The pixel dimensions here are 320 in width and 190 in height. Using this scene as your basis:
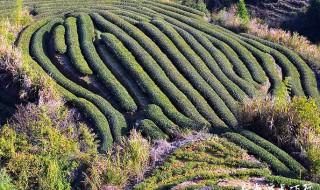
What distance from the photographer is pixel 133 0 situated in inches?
1652

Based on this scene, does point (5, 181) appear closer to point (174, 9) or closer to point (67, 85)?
point (67, 85)

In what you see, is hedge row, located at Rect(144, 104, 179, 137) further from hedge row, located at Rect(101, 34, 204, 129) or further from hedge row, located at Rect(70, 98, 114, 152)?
hedge row, located at Rect(70, 98, 114, 152)

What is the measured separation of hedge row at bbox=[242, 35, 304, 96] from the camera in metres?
30.7

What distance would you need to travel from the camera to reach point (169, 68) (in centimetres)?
2942

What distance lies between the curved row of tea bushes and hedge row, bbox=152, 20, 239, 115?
8036 mm

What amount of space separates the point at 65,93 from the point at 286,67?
57.9 feet

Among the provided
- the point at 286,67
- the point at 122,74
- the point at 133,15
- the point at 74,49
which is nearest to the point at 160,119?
the point at 122,74

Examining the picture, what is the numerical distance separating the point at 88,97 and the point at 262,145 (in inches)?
459

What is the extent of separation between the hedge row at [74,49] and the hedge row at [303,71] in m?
16.0

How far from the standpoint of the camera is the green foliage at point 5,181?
1714 cm

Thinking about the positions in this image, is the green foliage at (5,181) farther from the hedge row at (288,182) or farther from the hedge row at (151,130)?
the hedge row at (288,182)

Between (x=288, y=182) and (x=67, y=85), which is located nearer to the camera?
(x=288, y=182)

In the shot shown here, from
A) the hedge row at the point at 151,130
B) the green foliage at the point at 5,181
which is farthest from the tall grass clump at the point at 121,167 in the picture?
the green foliage at the point at 5,181

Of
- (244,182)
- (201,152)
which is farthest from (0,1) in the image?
(244,182)
